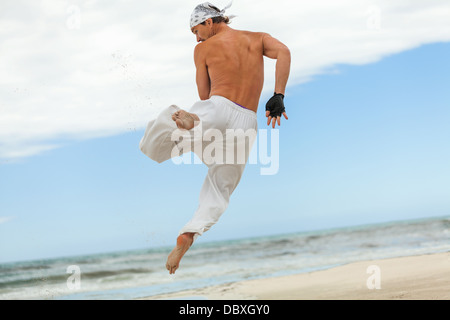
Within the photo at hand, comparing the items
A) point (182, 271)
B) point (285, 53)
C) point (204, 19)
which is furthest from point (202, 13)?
point (182, 271)

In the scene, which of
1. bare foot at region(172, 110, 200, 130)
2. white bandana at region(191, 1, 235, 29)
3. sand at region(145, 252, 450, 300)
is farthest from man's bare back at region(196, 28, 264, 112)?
sand at region(145, 252, 450, 300)

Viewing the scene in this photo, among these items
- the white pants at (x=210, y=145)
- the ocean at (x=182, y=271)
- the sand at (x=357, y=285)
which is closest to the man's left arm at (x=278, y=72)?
the white pants at (x=210, y=145)

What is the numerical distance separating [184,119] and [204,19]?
813 mm

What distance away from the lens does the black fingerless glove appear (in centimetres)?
349

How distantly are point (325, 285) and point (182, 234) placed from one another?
5.07 meters

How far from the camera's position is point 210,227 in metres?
3.54

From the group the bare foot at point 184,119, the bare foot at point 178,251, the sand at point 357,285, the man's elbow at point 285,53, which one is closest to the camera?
the bare foot at point 184,119

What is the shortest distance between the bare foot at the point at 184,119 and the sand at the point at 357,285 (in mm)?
3631

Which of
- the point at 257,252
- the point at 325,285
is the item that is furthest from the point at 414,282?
the point at 257,252

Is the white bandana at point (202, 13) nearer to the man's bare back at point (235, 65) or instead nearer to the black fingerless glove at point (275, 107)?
the man's bare back at point (235, 65)

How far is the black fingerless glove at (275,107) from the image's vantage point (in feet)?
11.5

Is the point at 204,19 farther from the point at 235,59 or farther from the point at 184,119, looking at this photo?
the point at 184,119

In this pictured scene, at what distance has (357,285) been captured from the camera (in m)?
7.55
